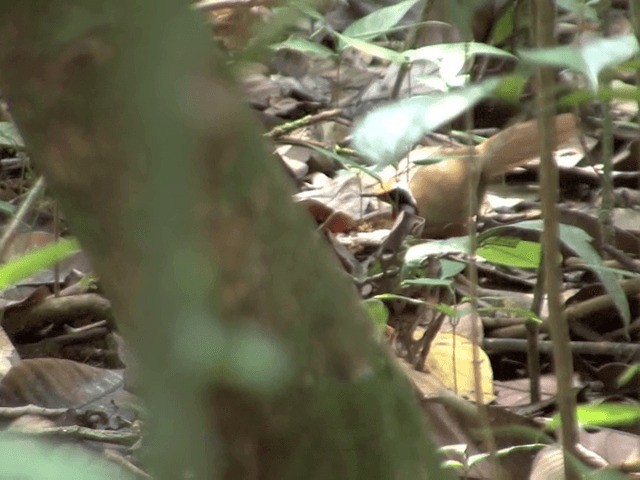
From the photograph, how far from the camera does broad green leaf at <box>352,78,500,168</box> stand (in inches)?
25.6

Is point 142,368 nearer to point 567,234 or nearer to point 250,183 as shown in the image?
point 250,183

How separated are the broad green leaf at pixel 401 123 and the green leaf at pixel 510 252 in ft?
2.12

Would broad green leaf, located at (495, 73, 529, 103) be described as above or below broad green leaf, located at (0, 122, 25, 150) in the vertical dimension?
above

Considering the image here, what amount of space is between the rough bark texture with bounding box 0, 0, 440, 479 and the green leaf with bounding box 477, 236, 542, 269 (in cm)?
68

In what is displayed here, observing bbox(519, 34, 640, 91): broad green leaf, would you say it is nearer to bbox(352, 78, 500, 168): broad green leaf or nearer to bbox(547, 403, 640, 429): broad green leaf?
bbox(352, 78, 500, 168): broad green leaf

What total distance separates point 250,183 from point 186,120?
0.48 feet

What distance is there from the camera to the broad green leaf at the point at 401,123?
0.65m

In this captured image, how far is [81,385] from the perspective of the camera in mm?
1547

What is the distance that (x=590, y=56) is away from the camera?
0.69 metres

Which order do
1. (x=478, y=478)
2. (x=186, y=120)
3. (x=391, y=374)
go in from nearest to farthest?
(x=186, y=120)
(x=391, y=374)
(x=478, y=478)

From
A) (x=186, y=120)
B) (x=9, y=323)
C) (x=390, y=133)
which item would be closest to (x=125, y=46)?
(x=186, y=120)

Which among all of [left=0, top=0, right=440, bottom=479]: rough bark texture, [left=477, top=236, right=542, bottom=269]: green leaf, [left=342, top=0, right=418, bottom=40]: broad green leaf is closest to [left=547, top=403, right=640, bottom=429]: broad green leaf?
[left=0, top=0, right=440, bottom=479]: rough bark texture

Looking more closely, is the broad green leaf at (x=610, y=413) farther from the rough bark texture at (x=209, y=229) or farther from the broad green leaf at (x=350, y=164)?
the broad green leaf at (x=350, y=164)

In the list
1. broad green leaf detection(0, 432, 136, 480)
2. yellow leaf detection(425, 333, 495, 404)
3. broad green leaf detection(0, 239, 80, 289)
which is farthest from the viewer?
yellow leaf detection(425, 333, 495, 404)
